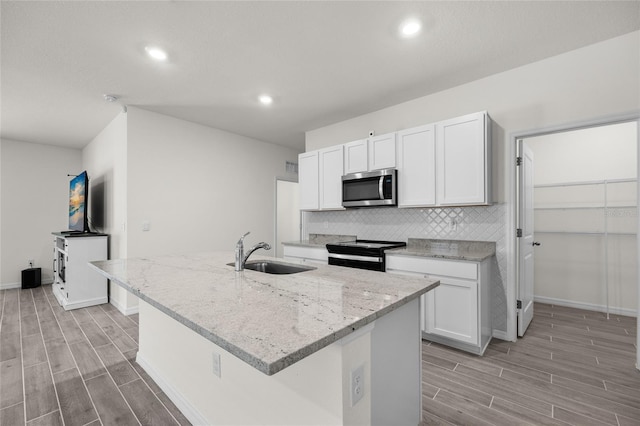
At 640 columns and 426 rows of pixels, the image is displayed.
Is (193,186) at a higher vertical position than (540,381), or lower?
higher

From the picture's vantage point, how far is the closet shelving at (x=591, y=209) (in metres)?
3.49

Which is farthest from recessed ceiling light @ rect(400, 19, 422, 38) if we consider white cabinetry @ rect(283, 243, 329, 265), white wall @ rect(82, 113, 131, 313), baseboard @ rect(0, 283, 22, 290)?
baseboard @ rect(0, 283, 22, 290)

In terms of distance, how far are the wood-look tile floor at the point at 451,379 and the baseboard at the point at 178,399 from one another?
4 centimetres

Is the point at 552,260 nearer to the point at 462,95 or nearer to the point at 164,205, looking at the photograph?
the point at 462,95

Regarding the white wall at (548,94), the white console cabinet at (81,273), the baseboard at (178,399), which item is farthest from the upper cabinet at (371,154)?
the white console cabinet at (81,273)

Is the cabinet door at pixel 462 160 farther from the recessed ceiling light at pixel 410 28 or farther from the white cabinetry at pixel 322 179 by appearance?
the white cabinetry at pixel 322 179

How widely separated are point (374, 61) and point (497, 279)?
2406mm

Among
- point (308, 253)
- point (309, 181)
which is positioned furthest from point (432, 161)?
point (308, 253)

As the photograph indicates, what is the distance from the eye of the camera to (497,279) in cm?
289

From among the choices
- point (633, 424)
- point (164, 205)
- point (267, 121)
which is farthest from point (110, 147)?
point (633, 424)

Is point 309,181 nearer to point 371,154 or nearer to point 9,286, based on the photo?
point 371,154

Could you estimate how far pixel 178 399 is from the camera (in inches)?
73.4

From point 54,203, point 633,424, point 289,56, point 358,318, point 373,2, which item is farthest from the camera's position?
point 54,203

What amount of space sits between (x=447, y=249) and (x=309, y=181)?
6.70 feet
